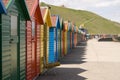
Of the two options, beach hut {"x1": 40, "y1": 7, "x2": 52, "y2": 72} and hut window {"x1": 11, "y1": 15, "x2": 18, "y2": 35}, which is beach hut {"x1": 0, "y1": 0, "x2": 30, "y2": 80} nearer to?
hut window {"x1": 11, "y1": 15, "x2": 18, "y2": 35}

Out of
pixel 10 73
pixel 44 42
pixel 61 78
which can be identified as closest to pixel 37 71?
pixel 61 78

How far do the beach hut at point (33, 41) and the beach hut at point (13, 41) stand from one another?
861mm

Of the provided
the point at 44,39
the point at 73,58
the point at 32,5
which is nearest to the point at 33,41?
the point at 32,5

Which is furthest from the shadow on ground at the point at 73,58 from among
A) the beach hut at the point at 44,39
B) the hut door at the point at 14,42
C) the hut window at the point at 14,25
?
the hut window at the point at 14,25

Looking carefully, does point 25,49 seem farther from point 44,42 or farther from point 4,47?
point 44,42

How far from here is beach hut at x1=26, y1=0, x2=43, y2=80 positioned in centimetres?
1278

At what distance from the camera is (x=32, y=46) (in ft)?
45.3

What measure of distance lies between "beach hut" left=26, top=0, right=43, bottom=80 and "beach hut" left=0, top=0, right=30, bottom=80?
33.9 inches

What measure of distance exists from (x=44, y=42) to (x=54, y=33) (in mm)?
3108

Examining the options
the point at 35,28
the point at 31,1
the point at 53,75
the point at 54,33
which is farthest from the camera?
the point at 54,33

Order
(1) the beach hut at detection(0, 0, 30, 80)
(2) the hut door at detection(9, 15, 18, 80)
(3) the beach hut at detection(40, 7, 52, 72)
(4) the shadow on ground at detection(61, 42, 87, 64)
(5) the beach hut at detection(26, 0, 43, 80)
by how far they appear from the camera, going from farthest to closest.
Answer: (4) the shadow on ground at detection(61, 42, 87, 64)
(3) the beach hut at detection(40, 7, 52, 72)
(5) the beach hut at detection(26, 0, 43, 80)
(2) the hut door at detection(9, 15, 18, 80)
(1) the beach hut at detection(0, 0, 30, 80)

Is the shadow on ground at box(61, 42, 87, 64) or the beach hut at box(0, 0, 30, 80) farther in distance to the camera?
the shadow on ground at box(61, 42, 87, 64)

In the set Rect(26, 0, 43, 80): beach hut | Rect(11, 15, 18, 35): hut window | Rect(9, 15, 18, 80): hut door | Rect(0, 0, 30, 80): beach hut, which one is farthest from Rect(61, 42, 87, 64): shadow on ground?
Rect(11, 15, 18, 35): hut window

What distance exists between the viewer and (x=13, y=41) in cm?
1021
